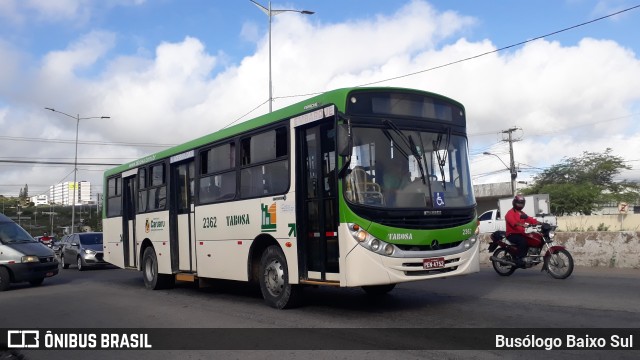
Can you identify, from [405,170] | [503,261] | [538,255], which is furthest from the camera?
[503,261]

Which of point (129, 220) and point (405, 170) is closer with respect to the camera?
point (405, 170)

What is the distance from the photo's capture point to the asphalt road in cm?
680

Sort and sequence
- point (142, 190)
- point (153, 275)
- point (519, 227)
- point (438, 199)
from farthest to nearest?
1. point (142, 190)
2. point (153, 275)
3. point (519, 227)
4. point (438, 199)

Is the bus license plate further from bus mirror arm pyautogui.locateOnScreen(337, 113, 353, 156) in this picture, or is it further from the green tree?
the green tree

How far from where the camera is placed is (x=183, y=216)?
12.6m

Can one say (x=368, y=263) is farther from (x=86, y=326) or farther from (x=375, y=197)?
(x=86, y=326)

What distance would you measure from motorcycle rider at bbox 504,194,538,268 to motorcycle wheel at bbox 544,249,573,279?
20.5 inches

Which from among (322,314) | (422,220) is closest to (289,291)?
(322,314)

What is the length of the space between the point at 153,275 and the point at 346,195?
25.4 feet

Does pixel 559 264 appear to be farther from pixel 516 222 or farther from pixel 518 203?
pixel 518 203

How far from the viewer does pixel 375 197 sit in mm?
7945

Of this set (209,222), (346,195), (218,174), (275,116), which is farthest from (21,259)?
(346,195)

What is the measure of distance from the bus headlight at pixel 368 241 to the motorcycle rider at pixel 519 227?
219 inches
